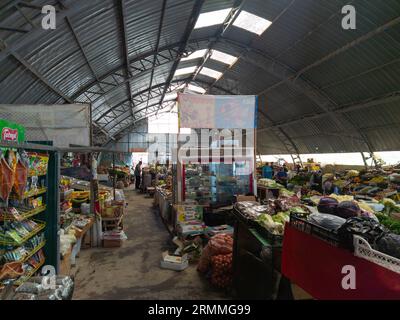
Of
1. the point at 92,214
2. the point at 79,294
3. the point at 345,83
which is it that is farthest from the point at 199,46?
the point at 79,294

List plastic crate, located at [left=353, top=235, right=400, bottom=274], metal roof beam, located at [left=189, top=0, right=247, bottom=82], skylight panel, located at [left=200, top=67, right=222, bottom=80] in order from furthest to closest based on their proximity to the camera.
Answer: skylight panel, located at [left=200, top=67, right=222, bottom=80] < metal roof beam, located at [left=189, top=0, right=247, bottom=82] < plastic crate, located at [left=353, top=235, right=400, bottom=274]

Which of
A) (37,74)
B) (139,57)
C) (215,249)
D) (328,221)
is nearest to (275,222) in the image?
(328,221)

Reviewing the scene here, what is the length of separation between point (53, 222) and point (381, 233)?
3.42 meters

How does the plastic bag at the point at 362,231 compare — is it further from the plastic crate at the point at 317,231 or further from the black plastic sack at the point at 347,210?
the black plastic sack at the point at 347,210

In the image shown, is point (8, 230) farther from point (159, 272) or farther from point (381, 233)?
point (381, 233)

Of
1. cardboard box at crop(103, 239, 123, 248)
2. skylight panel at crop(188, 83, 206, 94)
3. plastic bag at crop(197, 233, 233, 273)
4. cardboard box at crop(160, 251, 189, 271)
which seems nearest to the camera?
plastic bag at crop(197, 233, 233, 273)

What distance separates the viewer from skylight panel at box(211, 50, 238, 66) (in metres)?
Answer: 14.5

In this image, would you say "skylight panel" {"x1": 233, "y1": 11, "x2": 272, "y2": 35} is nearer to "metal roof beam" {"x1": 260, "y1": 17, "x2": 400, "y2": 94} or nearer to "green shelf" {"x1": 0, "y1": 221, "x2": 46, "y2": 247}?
"metal roof beam" {"x1": 260, "y1": 17, "x2": 400, "y2": 94}

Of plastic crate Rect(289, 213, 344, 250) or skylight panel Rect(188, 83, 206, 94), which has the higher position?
skylight panel Rect(188, 83, 206, 94)

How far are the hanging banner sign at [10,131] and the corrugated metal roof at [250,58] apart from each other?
3.73m

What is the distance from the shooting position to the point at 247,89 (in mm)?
17125

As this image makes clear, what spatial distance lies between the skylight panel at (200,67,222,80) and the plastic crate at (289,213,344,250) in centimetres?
1605

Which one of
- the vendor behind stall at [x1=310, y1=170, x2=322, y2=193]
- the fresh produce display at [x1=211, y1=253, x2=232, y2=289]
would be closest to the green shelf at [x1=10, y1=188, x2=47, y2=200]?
the fresh produce display at [x1=211, y1=253, x2=232, y2=289]

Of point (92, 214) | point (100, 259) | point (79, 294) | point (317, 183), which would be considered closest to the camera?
point (79, 294)
